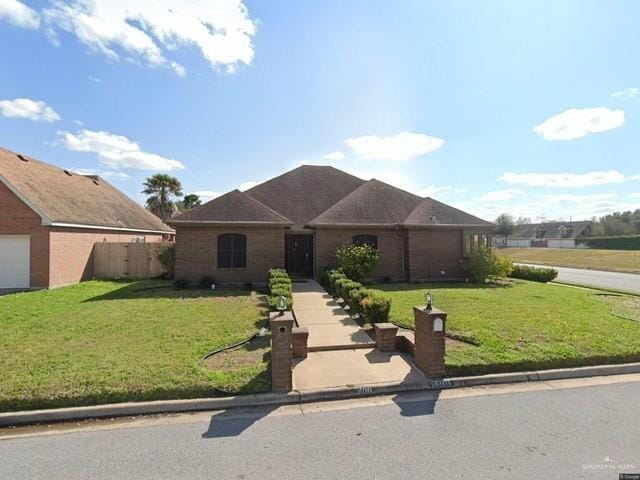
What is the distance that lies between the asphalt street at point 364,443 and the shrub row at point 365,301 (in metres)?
2.91

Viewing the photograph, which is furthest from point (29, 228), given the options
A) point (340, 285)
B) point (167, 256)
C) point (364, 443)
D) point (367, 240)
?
point (364, 443)

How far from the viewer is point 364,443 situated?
3.59m

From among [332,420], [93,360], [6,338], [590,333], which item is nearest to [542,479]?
[332,420]

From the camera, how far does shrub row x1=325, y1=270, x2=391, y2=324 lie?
7449 mm

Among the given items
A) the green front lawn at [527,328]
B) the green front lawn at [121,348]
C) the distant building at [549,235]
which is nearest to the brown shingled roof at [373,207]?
the green front lawn at [527,328]

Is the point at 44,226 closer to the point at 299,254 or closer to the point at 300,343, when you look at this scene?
the point at 299,254

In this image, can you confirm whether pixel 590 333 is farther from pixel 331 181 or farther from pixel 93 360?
pixel 331 181

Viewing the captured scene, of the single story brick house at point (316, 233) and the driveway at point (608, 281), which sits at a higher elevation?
the single story brick house at point (316, 233)

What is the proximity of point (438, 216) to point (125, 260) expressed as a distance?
15.8 m

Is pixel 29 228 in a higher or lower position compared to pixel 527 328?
higher

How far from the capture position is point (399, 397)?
15.4ft

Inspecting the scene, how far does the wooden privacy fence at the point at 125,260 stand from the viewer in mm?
16719

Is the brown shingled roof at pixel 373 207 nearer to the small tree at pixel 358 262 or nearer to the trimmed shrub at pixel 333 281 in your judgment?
the small tree at pixel 358 262

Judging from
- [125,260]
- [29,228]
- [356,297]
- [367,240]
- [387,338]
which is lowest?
[387,338]
